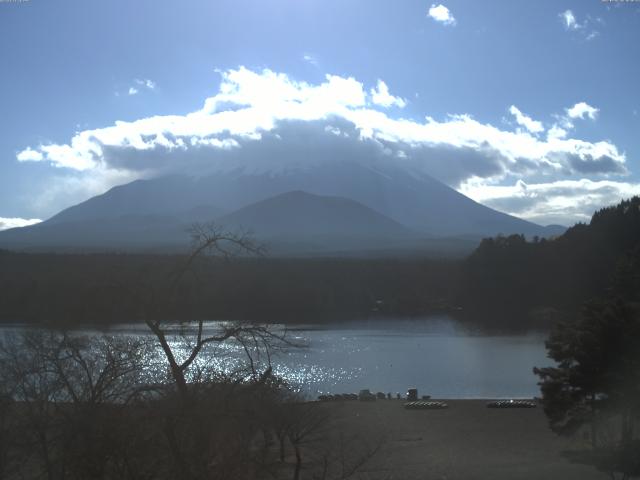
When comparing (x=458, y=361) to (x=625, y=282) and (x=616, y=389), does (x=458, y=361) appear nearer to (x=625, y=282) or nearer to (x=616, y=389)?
(x=625, y=282)

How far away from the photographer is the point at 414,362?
1095 inches

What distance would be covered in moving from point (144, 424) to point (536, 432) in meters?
13.3

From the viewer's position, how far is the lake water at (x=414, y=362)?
22750 millimetres

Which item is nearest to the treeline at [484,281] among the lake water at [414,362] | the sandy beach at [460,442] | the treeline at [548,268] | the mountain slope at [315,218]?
the treeline at [548,268]

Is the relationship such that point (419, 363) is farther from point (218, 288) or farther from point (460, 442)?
point (218, 288)

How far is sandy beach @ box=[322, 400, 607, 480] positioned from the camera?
36.9 ft

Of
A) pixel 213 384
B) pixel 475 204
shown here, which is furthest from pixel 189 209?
pixel 213 384

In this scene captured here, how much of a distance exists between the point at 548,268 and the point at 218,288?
46195 millimetres

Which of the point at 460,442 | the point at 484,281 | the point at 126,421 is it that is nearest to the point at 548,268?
the point at 484,281

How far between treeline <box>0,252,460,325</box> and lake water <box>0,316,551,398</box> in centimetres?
262

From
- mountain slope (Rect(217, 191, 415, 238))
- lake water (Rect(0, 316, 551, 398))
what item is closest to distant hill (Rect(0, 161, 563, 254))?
mountain slope (Rect(217, 191, 415, 238))

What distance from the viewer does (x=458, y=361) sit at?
1115 inches

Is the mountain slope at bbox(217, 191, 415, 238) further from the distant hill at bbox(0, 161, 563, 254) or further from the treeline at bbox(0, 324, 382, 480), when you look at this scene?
the treeline at bbox(0, 324, 382, 480)

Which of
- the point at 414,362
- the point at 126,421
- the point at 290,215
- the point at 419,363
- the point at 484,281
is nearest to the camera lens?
the point at 126,421
